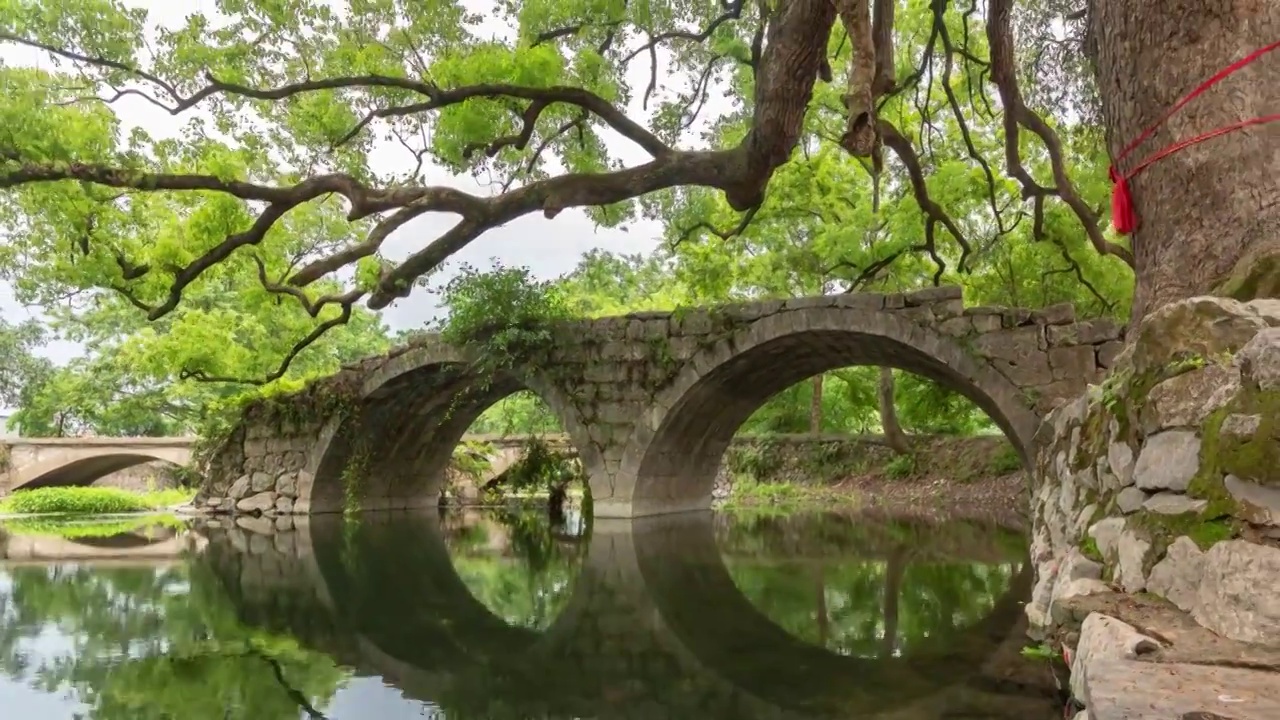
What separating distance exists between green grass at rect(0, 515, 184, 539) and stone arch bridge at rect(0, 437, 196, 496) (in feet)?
15.1

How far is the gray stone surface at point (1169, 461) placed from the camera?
2.42m

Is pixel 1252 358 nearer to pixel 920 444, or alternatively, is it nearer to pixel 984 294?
pixel 984 294

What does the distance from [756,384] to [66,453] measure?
18.5 meters

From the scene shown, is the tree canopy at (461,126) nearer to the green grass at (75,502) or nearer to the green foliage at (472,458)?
the green foliage at (472,458)

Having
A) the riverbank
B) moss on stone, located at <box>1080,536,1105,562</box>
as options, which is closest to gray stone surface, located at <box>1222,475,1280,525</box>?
moss on stone, located at <box>1080,536,1105,562</box>

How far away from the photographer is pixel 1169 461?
98.9 inches

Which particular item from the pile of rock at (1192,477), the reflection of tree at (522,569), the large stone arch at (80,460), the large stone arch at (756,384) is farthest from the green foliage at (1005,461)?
the large stone arch at (80,460)

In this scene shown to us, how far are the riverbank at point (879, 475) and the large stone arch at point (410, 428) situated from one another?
5.46m

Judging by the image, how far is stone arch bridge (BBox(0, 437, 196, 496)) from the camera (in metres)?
21.7

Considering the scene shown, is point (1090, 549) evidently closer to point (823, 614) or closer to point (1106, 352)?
point (823, 614)

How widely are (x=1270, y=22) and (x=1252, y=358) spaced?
73.6 inches

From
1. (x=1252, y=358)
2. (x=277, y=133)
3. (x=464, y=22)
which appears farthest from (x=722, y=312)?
(x=1252, y=358)

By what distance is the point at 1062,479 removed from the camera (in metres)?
3.97

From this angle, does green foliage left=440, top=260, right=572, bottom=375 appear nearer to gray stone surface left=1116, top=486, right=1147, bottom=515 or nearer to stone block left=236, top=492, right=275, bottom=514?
stone block left=236, top=492, right=275, bottom=514
